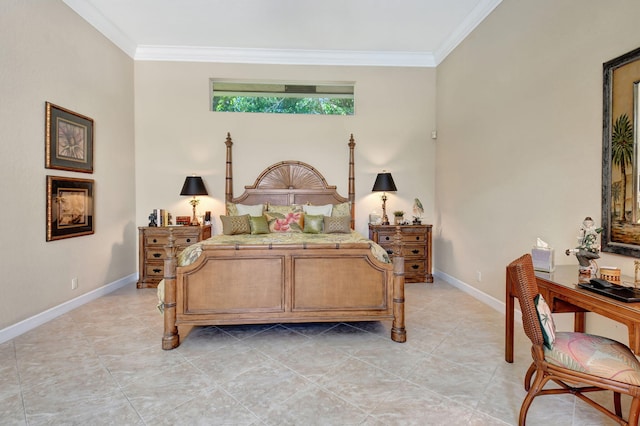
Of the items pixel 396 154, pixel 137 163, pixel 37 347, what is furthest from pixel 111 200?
pixel 396 154

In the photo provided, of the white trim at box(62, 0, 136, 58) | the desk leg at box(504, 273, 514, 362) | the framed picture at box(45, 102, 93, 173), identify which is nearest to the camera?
the desk leg at box(504, 273, 514, 362)

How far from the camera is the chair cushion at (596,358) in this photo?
1.54 meters

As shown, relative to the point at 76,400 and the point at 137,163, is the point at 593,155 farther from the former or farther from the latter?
the point at 137,163

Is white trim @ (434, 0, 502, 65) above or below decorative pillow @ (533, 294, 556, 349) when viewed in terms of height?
Answer: above

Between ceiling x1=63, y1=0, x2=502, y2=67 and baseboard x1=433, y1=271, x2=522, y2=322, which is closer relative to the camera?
baseboard x1=433, y1=271, x2=522, y2=322

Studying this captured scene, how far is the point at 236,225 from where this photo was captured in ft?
14.0

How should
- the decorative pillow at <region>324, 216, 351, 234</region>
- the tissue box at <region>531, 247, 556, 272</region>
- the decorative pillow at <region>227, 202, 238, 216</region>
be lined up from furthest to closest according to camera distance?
1. the decorative pillow at <region>227, 202, 238, 216</region>
2. the decorative pillow at <region>324, 216, 351, 234</region>
3. the tissue box at <region>531, 247, 556, 272</region>

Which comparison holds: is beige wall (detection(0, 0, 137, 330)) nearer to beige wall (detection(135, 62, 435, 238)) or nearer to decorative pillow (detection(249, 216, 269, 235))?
beige wall (detection(135, 62, 435, 238))

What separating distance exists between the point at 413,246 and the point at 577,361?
338 cm

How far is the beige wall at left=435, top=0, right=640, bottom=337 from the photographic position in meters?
2.49

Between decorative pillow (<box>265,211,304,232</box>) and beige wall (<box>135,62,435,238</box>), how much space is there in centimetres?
103

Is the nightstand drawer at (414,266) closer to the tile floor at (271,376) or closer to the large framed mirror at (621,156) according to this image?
the tile floor at (271,376)

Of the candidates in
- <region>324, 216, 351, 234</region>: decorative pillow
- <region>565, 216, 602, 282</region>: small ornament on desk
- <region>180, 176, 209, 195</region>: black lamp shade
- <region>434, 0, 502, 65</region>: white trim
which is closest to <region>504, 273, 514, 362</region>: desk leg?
<region>565, 216, 602, 282</region>: small ornament on desk

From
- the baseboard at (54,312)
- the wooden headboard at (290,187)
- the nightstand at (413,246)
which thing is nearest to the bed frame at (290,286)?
the baseboard at (54,312)
